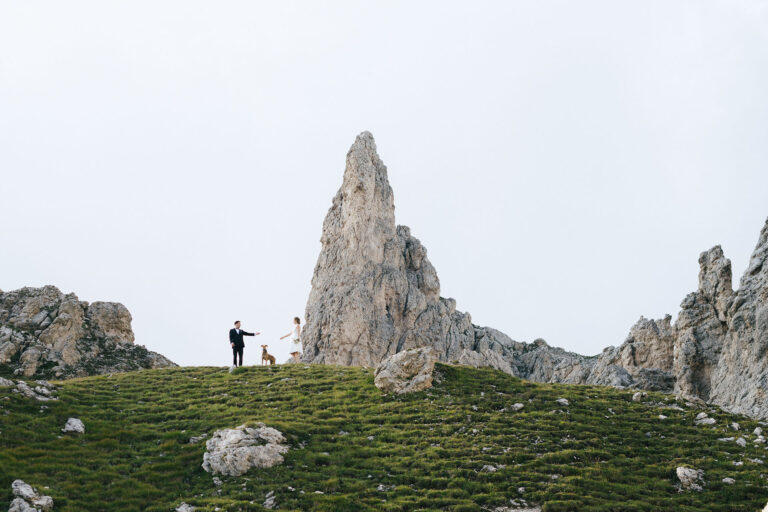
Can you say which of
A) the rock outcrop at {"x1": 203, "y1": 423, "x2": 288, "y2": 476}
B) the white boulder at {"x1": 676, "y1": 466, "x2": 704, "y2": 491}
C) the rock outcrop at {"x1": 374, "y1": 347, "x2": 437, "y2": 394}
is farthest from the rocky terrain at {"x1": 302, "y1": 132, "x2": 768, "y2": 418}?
the rock outcrop at {"x1": 203, "y1": 423, "x2": 288, "y2": 476}

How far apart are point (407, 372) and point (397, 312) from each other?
68.7m

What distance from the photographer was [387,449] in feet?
88.9

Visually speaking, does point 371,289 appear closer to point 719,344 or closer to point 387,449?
point 719,344

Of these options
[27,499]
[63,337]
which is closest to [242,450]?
[27,499]

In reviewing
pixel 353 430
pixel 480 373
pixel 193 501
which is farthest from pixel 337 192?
pixel 193 501

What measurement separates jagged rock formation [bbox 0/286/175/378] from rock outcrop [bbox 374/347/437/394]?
26.7 metres

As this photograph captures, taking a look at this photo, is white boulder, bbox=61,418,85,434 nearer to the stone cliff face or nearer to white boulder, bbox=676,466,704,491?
white boulder, bbox=676,466,704,491

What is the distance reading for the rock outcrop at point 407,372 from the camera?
35.5m

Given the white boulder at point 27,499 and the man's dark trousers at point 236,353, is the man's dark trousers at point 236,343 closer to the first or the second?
the man's dark trousers at point 236,353

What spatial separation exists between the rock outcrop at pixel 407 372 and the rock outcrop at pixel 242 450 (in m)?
9.80

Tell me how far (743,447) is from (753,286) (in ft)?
73.2

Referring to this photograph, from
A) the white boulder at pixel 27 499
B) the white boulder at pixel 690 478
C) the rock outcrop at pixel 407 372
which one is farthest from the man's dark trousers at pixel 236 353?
the white boulder at pixel 690 478

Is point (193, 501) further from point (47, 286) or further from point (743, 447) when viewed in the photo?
point (47, 286)

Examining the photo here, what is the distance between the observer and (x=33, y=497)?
20750 mm
